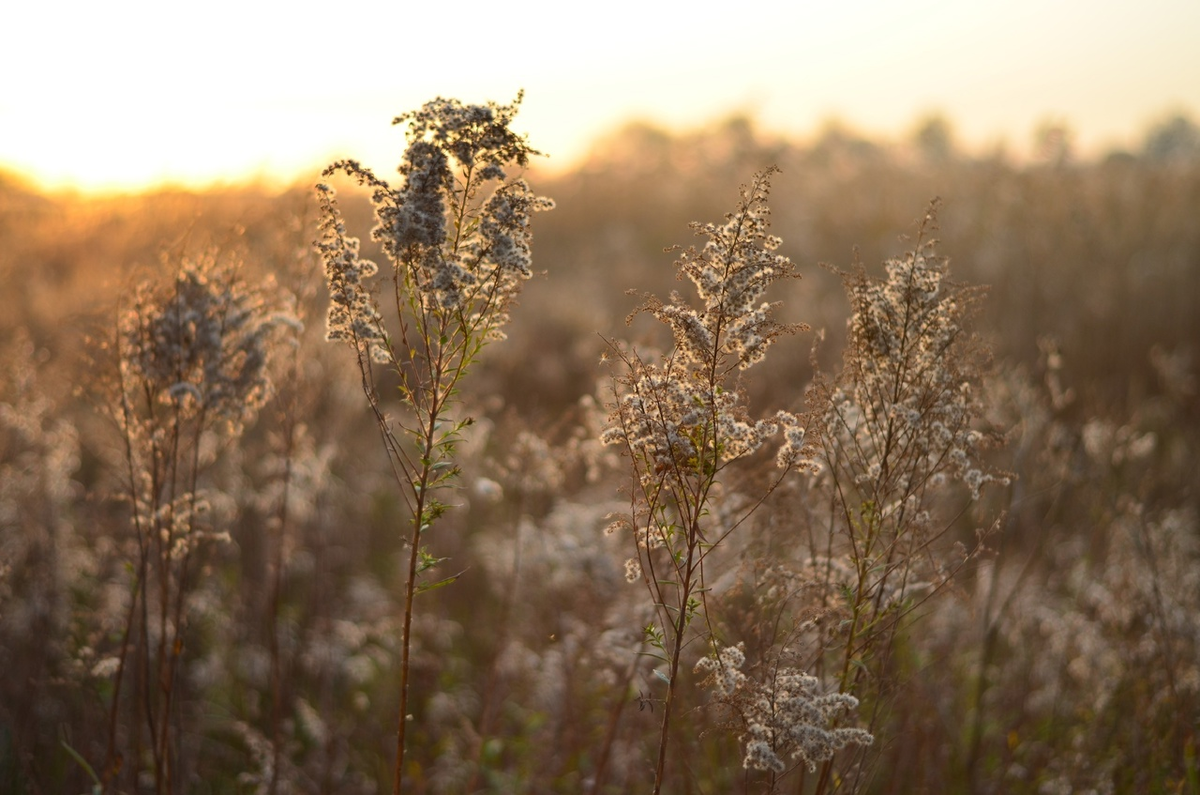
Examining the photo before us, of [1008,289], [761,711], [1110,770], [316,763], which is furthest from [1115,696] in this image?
[1008,289]

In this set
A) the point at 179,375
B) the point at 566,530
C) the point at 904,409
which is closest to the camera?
the point at 904,409

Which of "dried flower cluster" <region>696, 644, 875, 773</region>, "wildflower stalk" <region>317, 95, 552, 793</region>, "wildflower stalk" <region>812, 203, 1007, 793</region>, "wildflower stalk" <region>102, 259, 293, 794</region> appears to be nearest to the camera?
"dried flower cluster" <region>696, 644, 875, 773</region>

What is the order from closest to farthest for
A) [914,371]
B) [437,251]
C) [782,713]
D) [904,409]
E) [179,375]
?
1. [782,713]
2. [437,251]
3. [904,409]
4. [914,371]
5. [179,375]

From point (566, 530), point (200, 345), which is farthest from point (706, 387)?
point (566, 530)

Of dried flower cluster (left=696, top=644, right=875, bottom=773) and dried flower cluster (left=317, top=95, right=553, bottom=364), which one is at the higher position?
dried flower cluster (left=317, top=95, right=553, bottom=364)

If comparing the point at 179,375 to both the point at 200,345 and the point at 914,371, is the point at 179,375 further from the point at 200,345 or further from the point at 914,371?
the point at 914,371

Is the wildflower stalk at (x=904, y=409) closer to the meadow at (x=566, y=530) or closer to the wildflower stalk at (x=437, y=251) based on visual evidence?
the meadow at (x=566, y=530)

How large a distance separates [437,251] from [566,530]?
2.76 m

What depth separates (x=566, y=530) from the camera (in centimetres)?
484

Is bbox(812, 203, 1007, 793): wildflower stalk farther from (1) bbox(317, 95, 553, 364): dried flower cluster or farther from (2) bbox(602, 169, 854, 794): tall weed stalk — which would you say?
(1) bbox(317, 95, 553, 364): dried flower cluster

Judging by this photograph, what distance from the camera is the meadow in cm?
236

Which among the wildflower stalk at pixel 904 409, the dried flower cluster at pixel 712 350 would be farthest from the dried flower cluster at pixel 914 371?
the dried flower cluster at pixel 712 350

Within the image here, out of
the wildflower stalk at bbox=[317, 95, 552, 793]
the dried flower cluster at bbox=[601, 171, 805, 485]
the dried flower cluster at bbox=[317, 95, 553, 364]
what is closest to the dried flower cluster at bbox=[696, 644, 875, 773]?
the dried flower cluster at bbox=[601, 171, 805, 485]

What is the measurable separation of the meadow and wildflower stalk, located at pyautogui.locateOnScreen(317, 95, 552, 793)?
0.04ft
